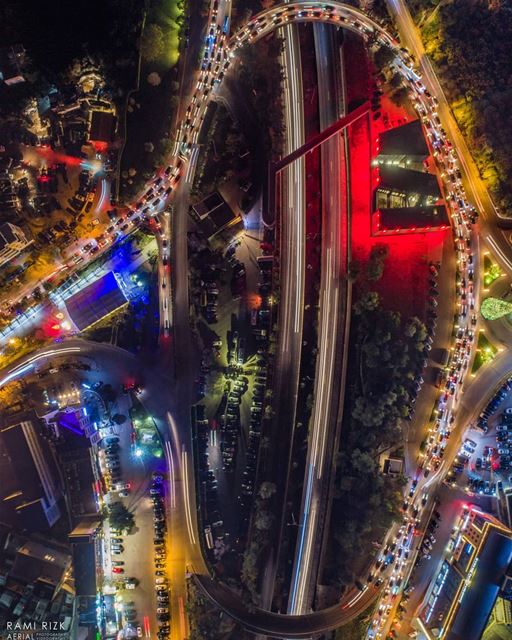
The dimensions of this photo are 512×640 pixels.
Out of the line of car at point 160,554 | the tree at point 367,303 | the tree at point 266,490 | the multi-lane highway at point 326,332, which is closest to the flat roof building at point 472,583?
the multi-lane highway at point 326,332

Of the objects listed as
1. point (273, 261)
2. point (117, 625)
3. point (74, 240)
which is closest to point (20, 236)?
point (74, 240)

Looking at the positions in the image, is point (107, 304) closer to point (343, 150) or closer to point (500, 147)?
point (343, 150)

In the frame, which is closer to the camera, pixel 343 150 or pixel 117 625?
pixel 117 625

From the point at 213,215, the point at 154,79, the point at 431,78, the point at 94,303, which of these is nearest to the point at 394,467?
the point at 213,215

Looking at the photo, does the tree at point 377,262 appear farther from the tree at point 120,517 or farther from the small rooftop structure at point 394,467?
the tree at point 120,517

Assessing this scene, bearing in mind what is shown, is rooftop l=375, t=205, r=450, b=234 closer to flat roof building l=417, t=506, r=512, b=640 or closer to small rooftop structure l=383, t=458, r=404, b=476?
small rooftop structure l=383, t=458, r=404, b=476

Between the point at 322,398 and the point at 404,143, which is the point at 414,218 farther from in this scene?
the point at 322,398
